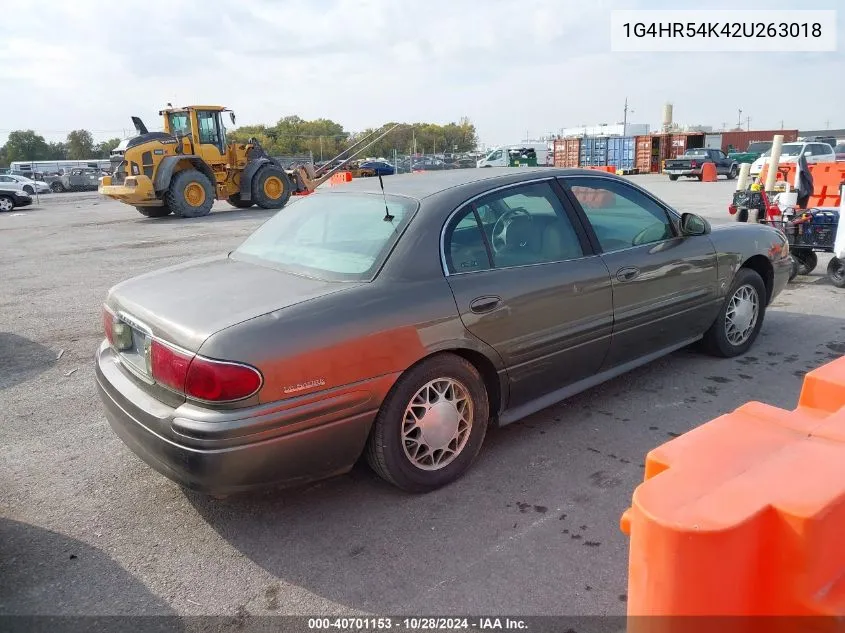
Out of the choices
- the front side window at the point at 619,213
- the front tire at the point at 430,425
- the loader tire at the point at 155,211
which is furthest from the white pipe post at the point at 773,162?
the loader tire at the point at 155,211

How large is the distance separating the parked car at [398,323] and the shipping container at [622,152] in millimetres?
37035

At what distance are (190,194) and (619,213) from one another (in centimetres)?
1645

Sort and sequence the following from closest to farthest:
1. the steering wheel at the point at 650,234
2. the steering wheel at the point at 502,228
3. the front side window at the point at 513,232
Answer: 1. the front side window at the point at 513,232
2. the steering wheel at the point at 502,228
3. the steering wheel at the point at 650,234

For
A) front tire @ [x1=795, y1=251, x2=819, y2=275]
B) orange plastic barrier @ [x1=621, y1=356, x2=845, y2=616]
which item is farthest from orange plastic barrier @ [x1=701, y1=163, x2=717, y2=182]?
orange plastic barrier @ [x1=621, y1=356, x2=845, y2=616]

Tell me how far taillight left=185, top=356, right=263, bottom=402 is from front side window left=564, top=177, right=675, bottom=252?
88.9 inches

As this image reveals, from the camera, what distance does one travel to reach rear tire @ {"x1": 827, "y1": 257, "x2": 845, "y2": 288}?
23.2ft

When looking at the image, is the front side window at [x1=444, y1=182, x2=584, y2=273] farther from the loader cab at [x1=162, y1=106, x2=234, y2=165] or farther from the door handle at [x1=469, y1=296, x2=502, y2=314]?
the loader cab at [x1=162, y1=106, x2=234, y2=165]

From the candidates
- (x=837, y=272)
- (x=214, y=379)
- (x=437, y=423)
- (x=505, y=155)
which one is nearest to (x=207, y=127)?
(x=837, y=272)

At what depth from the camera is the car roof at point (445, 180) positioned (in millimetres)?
3625

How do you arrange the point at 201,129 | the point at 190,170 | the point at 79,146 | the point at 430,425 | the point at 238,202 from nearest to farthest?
the point at 430,425
the point at 190,170
the point at 201,129
the point at 238,202
the point at 79,146

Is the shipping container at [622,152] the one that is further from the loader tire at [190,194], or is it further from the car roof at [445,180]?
the car roof at [445,180]

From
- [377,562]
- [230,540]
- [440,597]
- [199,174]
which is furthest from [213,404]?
[199,174]

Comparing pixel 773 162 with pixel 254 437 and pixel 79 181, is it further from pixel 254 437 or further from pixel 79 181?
pixel 79 181

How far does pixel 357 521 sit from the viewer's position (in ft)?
9.89
